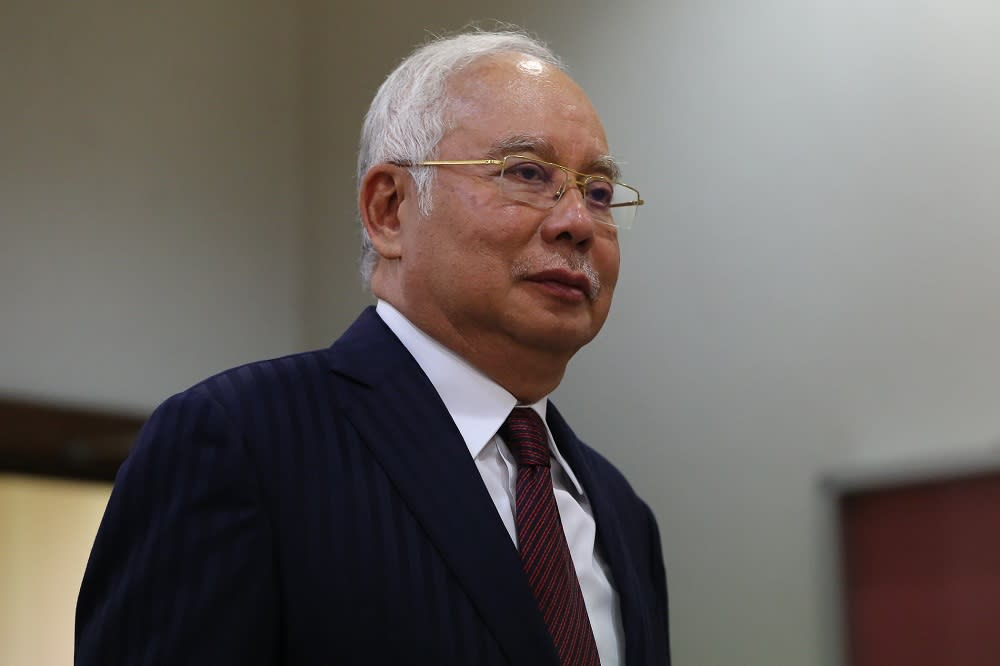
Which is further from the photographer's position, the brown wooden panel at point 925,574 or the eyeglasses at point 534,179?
the brown wooden panel at point 925,574

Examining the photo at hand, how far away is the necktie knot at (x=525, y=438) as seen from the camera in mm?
1546

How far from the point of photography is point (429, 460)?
144 cm

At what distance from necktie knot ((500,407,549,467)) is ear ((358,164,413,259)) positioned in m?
0.29

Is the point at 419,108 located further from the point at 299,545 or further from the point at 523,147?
the point at 299,545

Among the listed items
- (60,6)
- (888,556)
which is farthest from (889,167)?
(60,6)

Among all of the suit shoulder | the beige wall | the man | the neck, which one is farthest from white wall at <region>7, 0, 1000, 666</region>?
the suit shoulder

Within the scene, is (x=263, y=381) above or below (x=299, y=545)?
above

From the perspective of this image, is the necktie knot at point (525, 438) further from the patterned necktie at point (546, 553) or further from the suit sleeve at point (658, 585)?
the suit sleeve at point (658, 585)

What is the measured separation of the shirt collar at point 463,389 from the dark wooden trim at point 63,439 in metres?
1.74

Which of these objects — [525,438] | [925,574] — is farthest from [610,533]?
[925,574]

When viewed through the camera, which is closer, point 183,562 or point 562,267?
point 183,562

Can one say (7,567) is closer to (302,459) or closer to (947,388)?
(302,459)

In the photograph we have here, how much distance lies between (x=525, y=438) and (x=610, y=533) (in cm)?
21

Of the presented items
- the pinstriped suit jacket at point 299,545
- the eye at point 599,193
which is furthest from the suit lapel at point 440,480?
the eye at point 599,193
